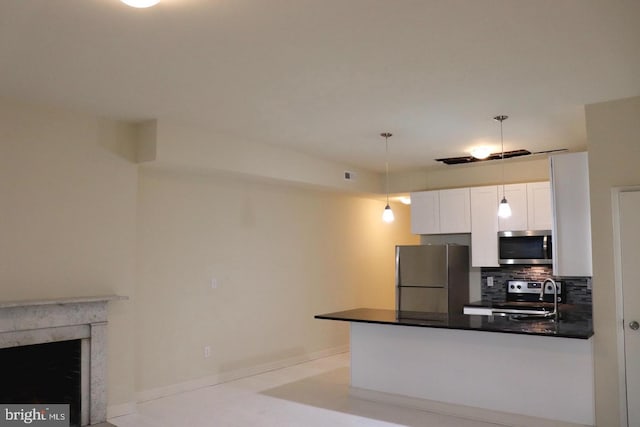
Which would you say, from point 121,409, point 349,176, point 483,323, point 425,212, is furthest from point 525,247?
point 121,409

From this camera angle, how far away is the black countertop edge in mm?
4039

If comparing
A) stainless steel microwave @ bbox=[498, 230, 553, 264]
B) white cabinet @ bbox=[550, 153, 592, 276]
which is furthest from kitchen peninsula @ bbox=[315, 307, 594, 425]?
stainless steel microwave @ bbox=[498, 230, 553, 264]

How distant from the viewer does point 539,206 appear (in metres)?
6.21

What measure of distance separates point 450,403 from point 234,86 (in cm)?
328

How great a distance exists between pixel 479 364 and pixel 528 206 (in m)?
2.56

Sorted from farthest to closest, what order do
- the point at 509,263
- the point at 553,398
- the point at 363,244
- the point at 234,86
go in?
the point at 363,244 → the point at 509,263 → the point at 553,398 → the point at 234,86

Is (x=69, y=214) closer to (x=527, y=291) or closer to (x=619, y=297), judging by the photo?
(x=619, y=297)

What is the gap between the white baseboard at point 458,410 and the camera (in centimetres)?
417

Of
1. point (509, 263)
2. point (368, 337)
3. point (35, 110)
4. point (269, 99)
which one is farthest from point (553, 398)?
point (35, 110)

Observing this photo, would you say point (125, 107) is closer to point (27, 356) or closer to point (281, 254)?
point (27, 356)

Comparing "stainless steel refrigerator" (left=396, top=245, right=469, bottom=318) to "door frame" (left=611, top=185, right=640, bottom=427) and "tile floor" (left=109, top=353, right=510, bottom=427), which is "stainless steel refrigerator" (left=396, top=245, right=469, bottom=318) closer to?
"tile floor" (left=109, top=353, right=510, bottom=427)

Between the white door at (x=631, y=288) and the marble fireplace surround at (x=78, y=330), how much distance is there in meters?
4.17

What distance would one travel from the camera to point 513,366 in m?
4.33

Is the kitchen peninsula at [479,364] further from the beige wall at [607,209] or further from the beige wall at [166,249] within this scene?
the beige wall at [166,249]
